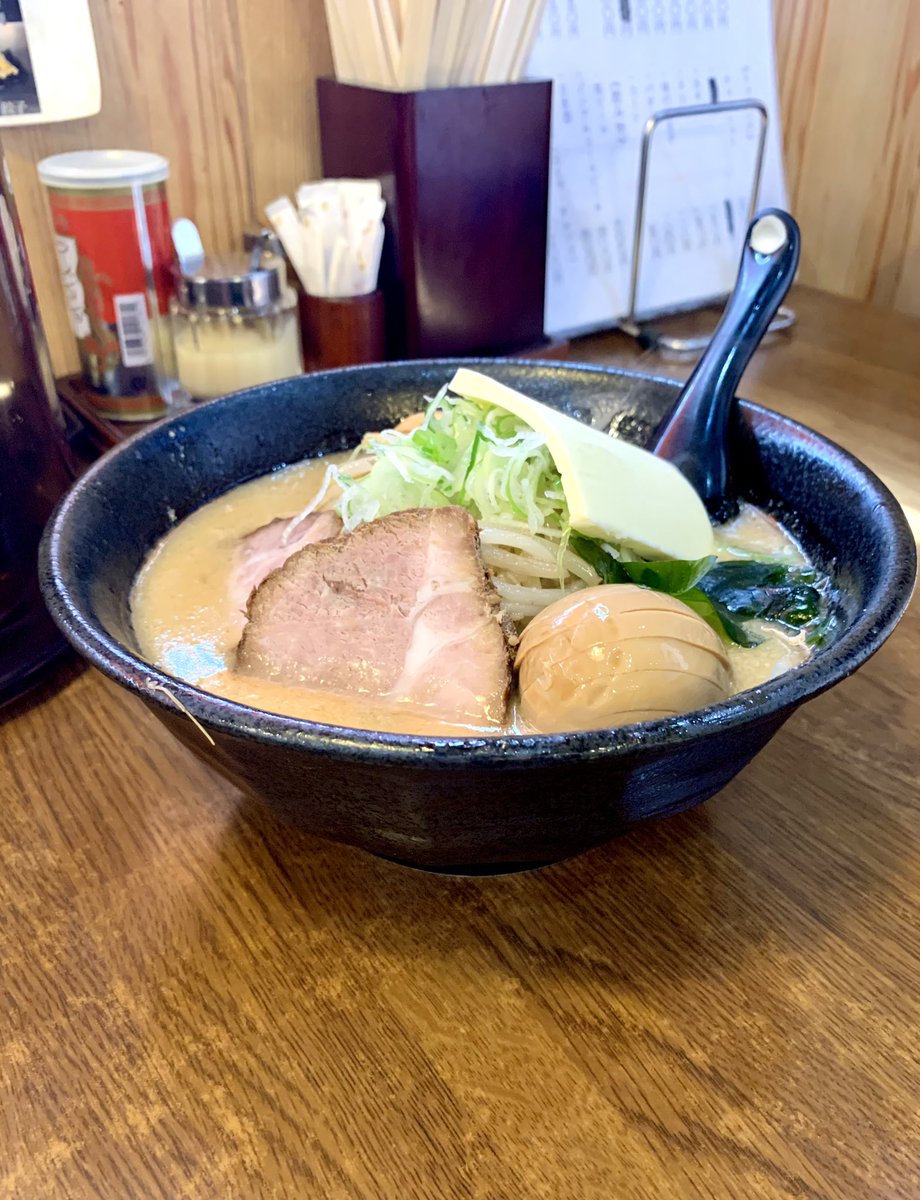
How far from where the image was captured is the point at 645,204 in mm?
1986

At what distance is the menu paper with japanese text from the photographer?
1855 millimetres

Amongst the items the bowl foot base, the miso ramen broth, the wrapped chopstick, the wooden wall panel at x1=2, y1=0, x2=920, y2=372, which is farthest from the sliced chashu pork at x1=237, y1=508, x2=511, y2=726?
the wooden wall panel at x1=2, y1=0, x2=920, y2=372

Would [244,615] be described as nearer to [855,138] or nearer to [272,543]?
[272,543]

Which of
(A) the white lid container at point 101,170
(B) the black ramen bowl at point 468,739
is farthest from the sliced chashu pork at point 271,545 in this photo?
(A) the white lid container at point 101,170

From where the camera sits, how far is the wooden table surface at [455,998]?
0.60m

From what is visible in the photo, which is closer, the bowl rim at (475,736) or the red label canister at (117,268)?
the bowl rim at (475,736)

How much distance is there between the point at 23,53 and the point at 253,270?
426 millimetres

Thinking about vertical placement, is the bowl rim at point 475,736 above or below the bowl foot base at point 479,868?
above

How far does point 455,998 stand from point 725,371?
807 millimetres

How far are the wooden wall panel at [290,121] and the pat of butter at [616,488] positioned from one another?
0.90 metres

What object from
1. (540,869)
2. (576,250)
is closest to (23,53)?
(576,250)

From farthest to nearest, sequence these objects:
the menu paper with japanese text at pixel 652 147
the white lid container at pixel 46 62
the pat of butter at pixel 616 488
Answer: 1. the menu paper with japanese text at pixel 652 147
2. the white lid container at pixel 46 62
3. the pat of butter at pixel 616 488

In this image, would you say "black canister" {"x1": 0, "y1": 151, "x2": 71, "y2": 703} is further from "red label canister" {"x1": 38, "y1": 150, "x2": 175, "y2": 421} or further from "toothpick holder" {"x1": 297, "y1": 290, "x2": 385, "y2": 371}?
"toothpick holder" {"x1": 297, "y1": 290, "x2": 385, "y2": 371}

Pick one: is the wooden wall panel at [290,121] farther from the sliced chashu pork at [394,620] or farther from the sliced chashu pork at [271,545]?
the sliced chashu pork at [394,620]
